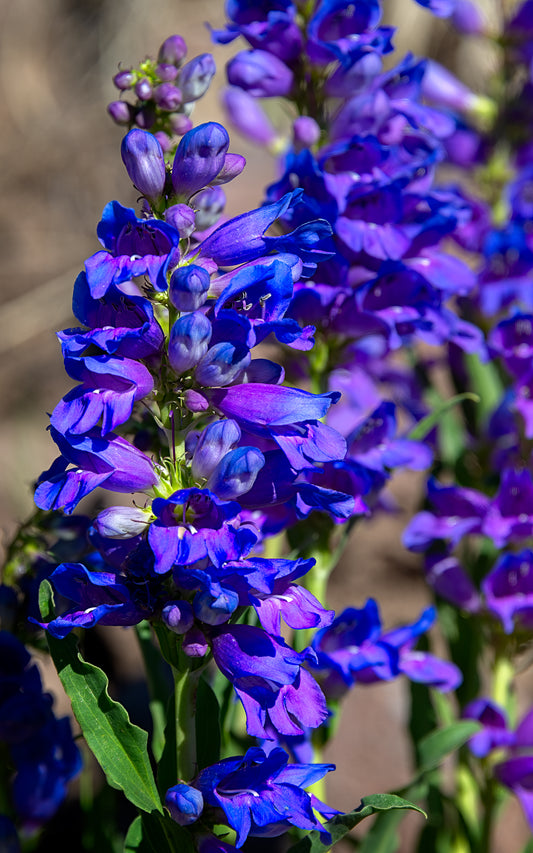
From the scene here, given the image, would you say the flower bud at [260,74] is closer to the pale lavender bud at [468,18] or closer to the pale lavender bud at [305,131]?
the pale lavender bud at [305,131]

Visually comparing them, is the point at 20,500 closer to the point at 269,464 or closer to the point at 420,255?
the point at 420,255


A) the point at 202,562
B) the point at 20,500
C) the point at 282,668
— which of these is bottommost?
the point at 20,500

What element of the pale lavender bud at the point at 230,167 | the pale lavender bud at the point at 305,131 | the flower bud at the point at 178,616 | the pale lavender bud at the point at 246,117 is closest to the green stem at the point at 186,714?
the flower bud at the point at 178,616

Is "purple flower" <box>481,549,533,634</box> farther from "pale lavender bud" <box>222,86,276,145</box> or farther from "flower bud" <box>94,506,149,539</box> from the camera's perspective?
"pale lavender bud" <box>222,86,276,145</box>

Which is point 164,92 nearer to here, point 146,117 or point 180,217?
point 146,117

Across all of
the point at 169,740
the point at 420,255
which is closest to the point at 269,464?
the point at 169,740

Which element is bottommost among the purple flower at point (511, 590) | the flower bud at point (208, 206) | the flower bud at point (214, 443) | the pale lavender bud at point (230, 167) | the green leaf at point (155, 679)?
the purple flower at point (511, 590)

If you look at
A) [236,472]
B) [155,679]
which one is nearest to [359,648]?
[155,679]

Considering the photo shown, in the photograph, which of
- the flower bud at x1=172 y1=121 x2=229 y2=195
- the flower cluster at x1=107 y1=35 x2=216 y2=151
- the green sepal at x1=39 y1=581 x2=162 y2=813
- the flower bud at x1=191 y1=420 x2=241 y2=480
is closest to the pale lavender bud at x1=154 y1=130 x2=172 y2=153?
the flower cluster at x1=107 y1=35 x2=216 y2=151
